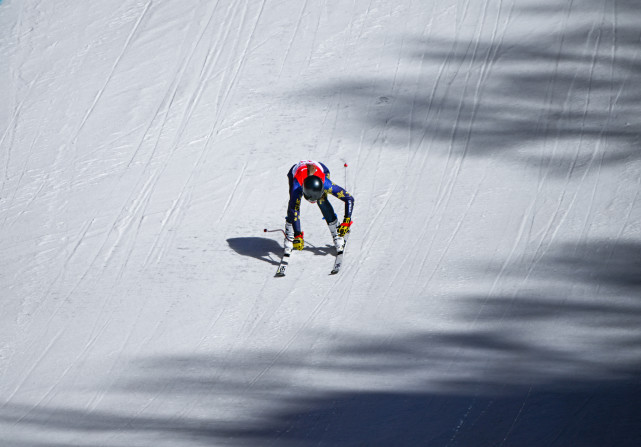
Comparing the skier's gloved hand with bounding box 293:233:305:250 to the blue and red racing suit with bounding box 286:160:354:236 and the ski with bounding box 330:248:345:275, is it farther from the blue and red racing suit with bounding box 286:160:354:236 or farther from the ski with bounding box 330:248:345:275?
the ski with bounding box 330:248:345:275

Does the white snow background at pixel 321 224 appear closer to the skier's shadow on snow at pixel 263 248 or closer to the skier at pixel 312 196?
the skier's shadow on snow at pixel 263 248

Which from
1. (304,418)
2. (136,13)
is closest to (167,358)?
(304,418)

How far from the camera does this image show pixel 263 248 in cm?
1109

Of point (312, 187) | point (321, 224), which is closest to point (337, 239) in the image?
point (312, 187)

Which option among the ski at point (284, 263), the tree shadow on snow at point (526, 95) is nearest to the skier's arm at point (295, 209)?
the ski at point (284, 263)

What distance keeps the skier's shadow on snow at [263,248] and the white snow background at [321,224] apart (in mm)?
53

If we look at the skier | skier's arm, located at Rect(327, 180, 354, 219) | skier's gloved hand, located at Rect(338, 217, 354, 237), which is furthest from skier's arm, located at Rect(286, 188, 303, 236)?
skier's gloved hand, located at Rect(338, 217, 354, 237)

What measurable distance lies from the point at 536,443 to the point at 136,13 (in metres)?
11.9

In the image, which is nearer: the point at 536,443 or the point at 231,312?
the point at 536,443

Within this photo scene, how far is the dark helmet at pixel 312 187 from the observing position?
970 centimetres

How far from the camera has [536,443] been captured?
23.8 ft

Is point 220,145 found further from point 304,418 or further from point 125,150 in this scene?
point 304,418

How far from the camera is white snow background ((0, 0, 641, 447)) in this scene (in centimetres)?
824

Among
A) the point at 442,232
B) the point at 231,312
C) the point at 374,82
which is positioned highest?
the point at 374,82
